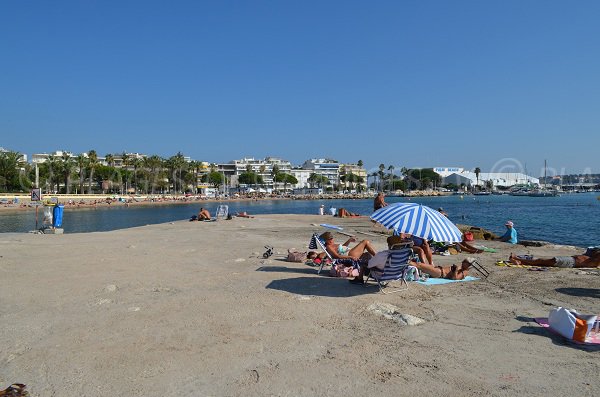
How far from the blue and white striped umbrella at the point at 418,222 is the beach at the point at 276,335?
44.5 inches

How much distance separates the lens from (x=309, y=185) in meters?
195

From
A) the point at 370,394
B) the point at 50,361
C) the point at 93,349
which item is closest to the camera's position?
the point at 370,394

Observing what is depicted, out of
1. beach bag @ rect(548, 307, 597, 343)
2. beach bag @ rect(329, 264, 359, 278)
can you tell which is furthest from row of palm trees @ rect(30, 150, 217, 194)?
beach bag @ rect(548, 307, 597, 343)

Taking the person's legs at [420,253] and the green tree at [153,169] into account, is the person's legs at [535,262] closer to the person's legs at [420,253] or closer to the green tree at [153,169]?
the person's legs at [420,253]

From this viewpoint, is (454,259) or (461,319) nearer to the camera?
(461,319)

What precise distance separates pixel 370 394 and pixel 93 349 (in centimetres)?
330

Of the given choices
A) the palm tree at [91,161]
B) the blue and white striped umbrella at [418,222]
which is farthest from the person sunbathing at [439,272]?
the palm tree at [91,161]

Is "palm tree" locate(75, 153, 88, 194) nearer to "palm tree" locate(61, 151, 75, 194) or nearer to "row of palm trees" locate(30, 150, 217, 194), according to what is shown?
"row of palm trees" locate(30, 150, 217, 194)

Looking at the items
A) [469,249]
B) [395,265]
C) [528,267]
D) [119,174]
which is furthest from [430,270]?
[119,174]

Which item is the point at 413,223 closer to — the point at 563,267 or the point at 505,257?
the point at 563,267

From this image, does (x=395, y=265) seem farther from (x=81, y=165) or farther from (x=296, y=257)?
(x=81, y=165)

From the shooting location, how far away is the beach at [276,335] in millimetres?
4344

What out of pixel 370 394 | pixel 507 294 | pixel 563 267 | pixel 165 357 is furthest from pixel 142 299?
pixel 563 267

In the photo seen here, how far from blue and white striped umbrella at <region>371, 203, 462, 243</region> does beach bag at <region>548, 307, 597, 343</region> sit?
2.17 meters
